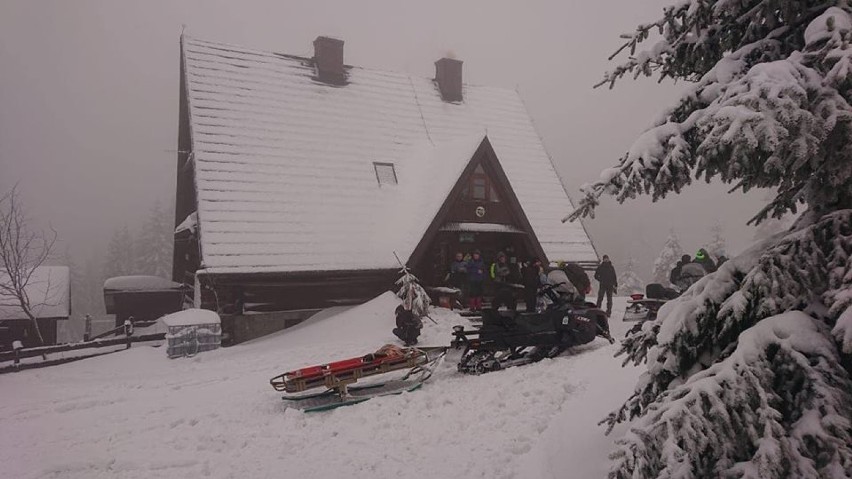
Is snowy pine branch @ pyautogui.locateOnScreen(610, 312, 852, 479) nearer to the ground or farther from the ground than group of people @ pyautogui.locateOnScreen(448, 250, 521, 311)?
nearer to the ground

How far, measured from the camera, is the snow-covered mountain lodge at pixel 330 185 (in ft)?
47.8

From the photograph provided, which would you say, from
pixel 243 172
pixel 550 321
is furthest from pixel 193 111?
pixel 550 321

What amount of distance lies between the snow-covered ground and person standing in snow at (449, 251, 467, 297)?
17.3 ft

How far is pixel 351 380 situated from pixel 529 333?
3818 millimetres

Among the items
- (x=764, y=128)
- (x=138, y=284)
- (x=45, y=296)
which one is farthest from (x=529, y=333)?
(x=45, y=296)

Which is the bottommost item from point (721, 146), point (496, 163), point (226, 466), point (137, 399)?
point (226, 466)

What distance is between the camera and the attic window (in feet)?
58.2

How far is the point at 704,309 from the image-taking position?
3193 millimetres

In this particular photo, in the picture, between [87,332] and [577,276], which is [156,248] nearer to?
[87,332]

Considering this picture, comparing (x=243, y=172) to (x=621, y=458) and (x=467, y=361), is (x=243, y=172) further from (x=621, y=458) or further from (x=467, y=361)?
(x=621, y=458)

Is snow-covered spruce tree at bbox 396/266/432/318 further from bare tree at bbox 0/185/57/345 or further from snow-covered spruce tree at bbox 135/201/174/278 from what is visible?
snow-covered spruce tree at bbox 135/201/174/278

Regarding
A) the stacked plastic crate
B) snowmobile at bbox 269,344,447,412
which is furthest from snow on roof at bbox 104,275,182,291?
snowmobile at bbox 269,344,447,412

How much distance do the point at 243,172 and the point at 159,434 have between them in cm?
1006

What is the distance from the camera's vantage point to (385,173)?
18.0 meters
